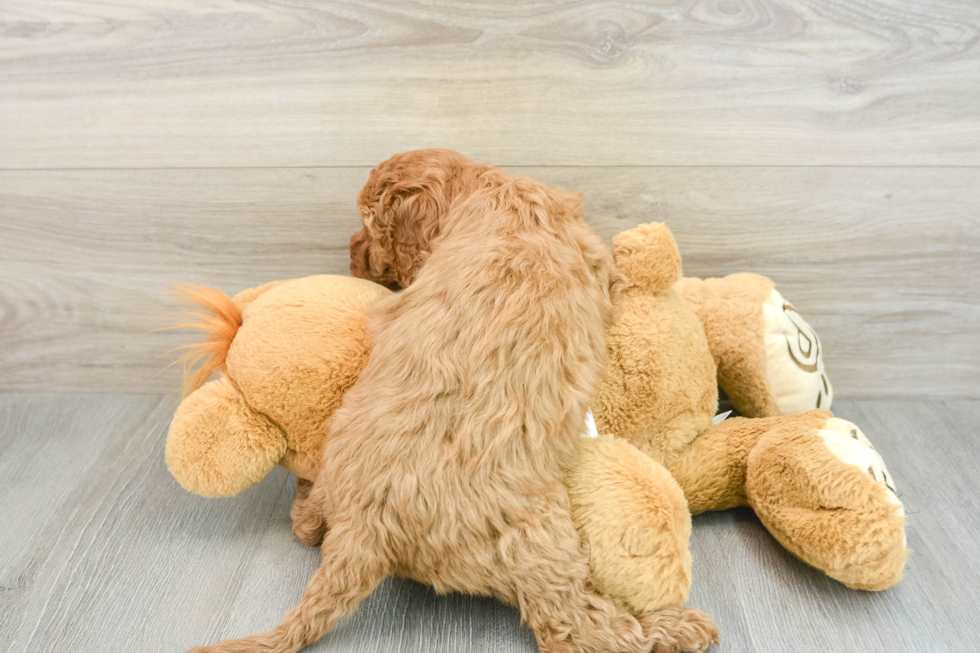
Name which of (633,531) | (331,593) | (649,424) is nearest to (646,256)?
(649,424)

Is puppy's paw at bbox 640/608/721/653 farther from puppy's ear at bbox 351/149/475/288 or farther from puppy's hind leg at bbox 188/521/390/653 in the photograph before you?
puppy's ear at bbox 351/149/475/288

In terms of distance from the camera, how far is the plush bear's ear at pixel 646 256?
82 centimetres

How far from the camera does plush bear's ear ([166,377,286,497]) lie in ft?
2.56

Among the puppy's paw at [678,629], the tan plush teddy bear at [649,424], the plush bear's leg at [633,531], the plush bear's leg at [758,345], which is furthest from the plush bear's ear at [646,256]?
the puppy's paw at [678,629]

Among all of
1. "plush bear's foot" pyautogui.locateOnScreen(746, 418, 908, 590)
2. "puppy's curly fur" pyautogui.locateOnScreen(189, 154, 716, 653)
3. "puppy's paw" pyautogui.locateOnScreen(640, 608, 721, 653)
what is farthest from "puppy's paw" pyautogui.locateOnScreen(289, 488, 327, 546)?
"plush bear's foot" pyautogui.locateOnScreen(746, 418, 908, 590)

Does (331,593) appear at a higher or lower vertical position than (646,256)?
lower

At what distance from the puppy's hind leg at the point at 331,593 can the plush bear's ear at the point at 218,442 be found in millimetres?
186

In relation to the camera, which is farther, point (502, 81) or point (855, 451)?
point (502, 81)

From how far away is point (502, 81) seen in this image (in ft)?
3.10

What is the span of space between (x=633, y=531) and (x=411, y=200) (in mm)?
421

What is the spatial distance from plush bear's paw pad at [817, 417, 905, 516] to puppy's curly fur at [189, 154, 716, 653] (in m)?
0.25

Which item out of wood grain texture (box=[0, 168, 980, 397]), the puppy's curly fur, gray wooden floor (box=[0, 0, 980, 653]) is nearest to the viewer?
the puppy's curly fur

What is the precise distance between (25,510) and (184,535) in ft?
0.80

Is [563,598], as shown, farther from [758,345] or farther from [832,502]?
[758,345]
